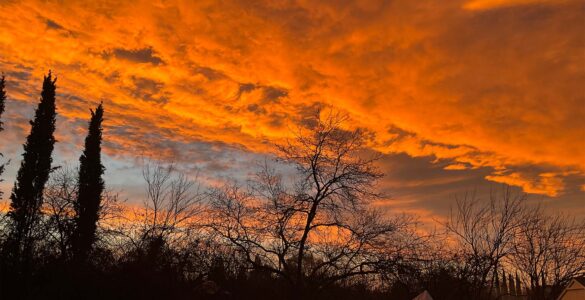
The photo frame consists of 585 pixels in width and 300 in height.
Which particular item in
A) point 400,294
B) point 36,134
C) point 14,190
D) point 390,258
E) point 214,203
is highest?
point 36,134

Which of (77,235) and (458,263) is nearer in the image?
(77,235)

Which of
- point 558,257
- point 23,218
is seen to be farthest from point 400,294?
point 23,218

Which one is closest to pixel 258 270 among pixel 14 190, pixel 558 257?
pixel 558 257

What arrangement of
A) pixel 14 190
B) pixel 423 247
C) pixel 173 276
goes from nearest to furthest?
pixel 173 276 → pixel 423 247 → pixel 14 190

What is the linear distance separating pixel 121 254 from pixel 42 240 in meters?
3.96

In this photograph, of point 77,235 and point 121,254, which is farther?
point 121,254

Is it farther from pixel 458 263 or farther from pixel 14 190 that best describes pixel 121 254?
pixel 14 190

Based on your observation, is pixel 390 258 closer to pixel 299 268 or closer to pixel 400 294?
pixel 299 268

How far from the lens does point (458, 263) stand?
19.8m

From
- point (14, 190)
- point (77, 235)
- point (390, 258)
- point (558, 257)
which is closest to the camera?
point (77, 235)

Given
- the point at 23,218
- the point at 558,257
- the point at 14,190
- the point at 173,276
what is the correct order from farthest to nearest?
the point at 14,190 < the point at 558,257 < the point at 173,276 < the point at 23,218

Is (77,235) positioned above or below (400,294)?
above

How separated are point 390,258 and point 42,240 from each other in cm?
1169

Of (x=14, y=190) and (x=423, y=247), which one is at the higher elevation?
(x=14, y=190)
